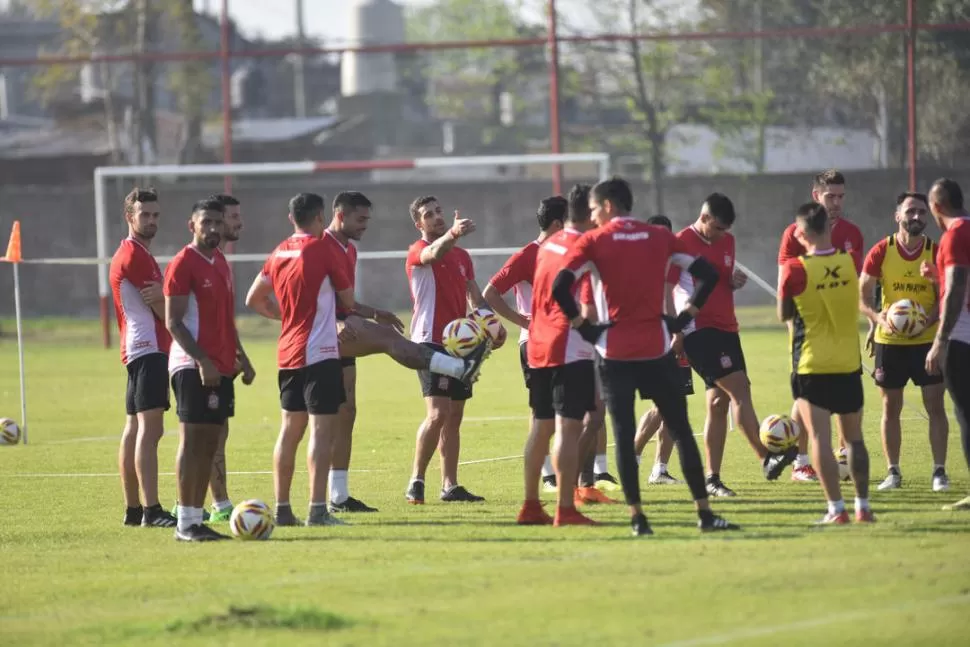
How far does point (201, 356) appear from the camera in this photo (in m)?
10.0

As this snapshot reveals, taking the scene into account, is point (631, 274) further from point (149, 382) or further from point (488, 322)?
point (149, 382)

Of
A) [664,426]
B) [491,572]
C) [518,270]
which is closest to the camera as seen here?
[491,572]

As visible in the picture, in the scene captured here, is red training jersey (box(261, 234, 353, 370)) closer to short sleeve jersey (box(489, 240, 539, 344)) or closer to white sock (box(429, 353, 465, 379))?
white sock (box(429, 353, 465, 379))

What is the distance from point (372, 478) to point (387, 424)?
4.76 meters

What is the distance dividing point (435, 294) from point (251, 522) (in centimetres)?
278

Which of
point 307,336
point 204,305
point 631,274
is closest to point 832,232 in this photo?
point 631,274

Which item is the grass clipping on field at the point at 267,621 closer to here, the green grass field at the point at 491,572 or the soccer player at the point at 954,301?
the green grass field at the point at 491,572

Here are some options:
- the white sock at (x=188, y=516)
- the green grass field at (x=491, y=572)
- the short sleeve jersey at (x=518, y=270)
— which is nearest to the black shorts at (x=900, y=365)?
the green grass field at (x=491, y=572)

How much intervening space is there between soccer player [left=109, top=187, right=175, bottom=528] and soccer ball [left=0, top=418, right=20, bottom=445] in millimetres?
6019

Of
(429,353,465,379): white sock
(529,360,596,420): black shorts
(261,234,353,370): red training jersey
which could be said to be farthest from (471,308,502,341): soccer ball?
(261,234,353,370): red training jersey

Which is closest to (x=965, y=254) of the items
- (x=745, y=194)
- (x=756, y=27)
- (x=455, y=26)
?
(x=756, y=27)

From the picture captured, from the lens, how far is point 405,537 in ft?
32.9

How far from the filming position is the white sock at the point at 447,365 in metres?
11.7

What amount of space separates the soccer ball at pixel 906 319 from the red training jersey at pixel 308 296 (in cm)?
416
